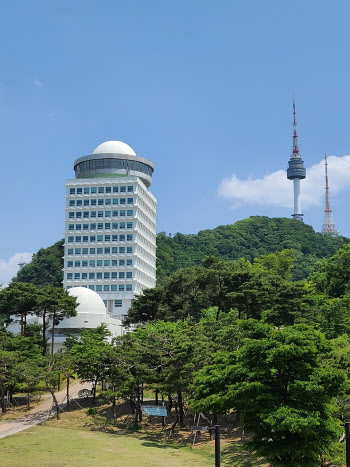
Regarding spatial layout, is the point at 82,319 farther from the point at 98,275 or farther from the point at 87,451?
the point at 87,451

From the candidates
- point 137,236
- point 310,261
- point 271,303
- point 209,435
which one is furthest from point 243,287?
point 310,261

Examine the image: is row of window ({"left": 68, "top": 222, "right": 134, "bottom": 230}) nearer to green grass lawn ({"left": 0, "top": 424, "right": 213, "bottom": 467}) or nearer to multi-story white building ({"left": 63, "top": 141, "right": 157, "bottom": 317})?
multi-story white building ({"left": 63, "top": 141, "right": 157, "bottom": 317})

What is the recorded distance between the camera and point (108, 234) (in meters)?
106

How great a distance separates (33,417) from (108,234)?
57512 mm

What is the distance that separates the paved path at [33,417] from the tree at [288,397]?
25.5 m

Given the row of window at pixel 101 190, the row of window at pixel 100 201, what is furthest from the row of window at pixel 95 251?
the row of window at pixel 101 190

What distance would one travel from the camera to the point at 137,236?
352 feet

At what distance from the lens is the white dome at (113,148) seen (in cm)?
11300

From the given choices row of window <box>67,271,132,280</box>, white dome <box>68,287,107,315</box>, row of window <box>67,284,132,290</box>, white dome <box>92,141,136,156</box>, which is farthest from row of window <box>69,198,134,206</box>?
white dome <box>68,287,107,315</box>

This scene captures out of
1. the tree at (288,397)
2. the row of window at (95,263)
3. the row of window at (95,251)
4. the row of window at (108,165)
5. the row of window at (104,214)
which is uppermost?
the row of window at (108,165)

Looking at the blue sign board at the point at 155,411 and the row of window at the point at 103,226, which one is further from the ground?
the row of window at the point at 103,226

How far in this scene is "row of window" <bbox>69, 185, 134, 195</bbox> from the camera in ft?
352

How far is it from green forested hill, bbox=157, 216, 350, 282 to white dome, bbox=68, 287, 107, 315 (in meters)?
56.3

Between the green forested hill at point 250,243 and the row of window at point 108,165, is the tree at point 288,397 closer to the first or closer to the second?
the row of window at point 108,165
